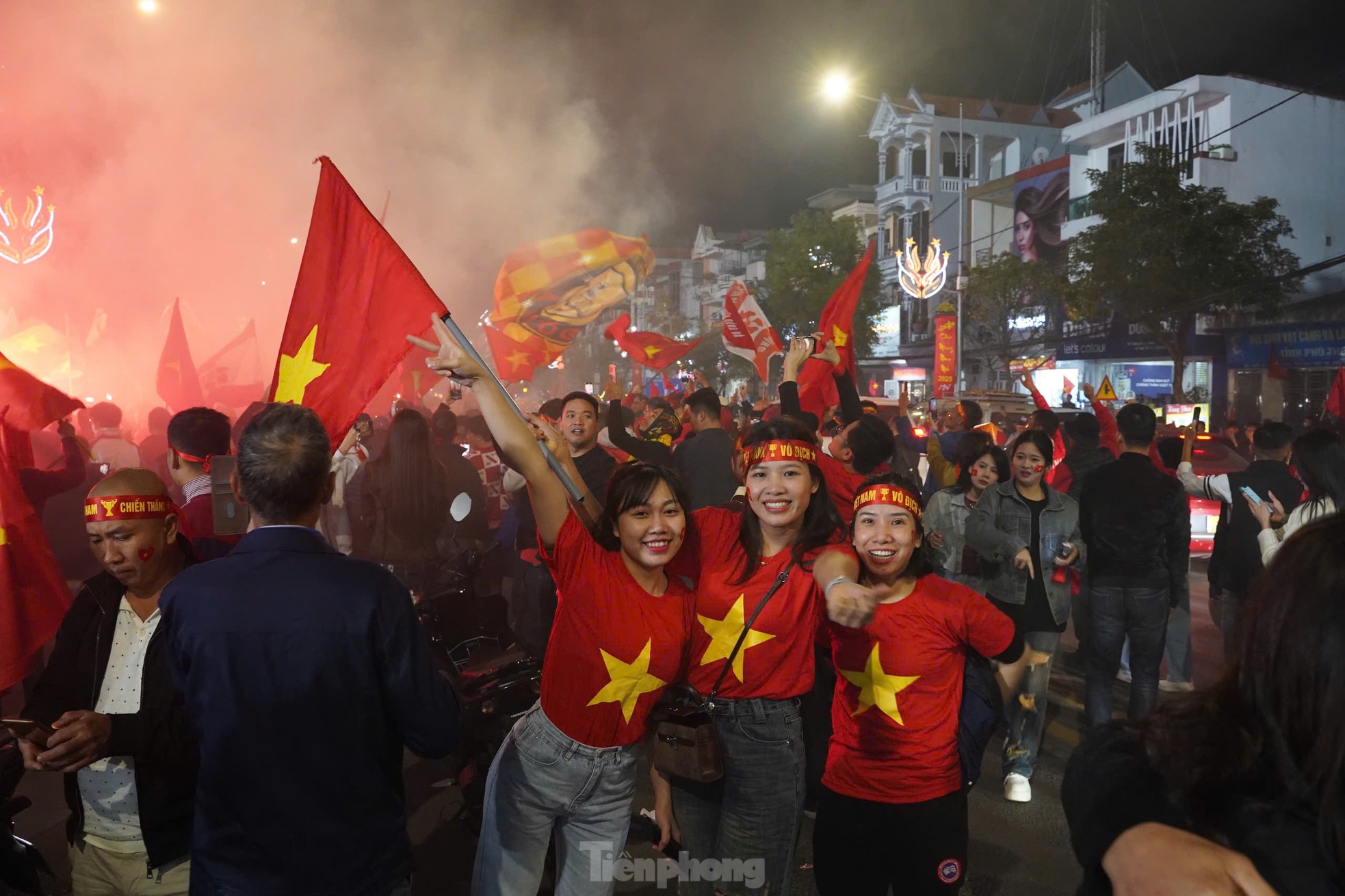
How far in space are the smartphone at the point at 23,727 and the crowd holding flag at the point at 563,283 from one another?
8084 millimetres

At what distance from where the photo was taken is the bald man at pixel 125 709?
238 centimetres

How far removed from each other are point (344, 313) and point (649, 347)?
10020 mm

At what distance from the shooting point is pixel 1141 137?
3231cm

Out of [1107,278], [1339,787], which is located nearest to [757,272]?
[1107,278]

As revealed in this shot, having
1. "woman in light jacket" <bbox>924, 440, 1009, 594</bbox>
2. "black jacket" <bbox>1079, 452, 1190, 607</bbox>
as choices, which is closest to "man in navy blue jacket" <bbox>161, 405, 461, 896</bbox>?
"woman in light jacket" <bbox>924, 440, 1009, 594</bbox>

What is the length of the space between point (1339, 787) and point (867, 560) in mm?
1958

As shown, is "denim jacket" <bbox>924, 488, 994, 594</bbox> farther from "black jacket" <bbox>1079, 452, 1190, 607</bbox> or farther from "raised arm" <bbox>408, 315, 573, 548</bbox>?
"raised arm" <bbox>408, 315, 573, 548</bbox>

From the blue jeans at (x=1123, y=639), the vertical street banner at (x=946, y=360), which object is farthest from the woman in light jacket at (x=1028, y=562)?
the vertical street banner at (x=946, y=360)

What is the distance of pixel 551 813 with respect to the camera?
2.66m

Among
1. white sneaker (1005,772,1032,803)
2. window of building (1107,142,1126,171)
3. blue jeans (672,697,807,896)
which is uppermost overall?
window of building (1107,142,1126,171)

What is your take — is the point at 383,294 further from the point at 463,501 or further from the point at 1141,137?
the point at 1141,137

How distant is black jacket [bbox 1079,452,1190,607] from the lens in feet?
16.8

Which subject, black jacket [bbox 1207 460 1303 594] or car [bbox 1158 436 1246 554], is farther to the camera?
car [bbox 1158 436 1246 554]

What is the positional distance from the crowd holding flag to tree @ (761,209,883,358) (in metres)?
27.8
